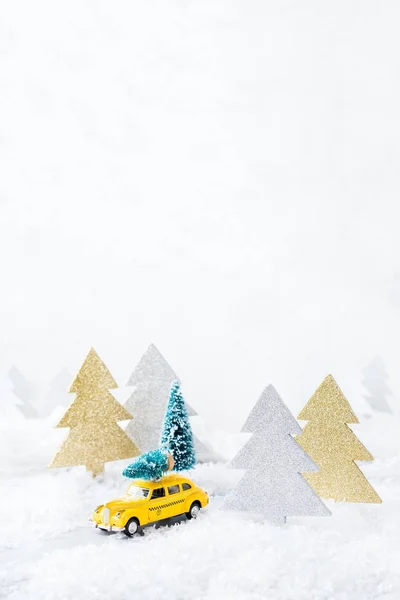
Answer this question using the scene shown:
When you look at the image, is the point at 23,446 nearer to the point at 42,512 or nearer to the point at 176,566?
the point at 42,512

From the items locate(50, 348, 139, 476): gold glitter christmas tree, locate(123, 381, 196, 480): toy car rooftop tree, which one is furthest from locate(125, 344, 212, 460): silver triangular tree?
locate(123, 381, 196, 480): toy car rooftop tree

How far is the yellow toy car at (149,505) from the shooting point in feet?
31.1

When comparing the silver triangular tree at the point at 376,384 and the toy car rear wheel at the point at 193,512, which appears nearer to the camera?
the toy car rear wheel at the point at 193,512

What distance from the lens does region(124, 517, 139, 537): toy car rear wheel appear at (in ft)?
30.9

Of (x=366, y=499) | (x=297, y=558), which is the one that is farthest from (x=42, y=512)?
(x=366, y=499)

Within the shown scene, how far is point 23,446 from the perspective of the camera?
14.4 meters

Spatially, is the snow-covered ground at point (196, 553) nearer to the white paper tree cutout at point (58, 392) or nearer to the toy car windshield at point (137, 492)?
the toy car windshield at point (137, 492)

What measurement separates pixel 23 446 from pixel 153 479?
5286mm

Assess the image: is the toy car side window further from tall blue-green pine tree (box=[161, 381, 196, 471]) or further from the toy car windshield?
tall blue-green pine tree (box=[161, 381, 196, 471])

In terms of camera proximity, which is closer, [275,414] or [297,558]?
[297,558]

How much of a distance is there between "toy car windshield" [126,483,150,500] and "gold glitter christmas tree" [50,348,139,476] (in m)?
2.18

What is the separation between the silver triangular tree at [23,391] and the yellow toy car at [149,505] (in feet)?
27.5

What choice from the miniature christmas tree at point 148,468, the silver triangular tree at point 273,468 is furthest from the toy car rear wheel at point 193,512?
the miniature christmas tree at point 148,468

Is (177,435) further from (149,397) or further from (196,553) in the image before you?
(196,553)
